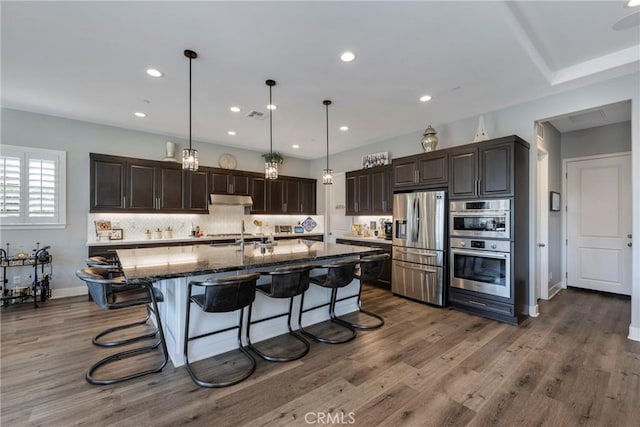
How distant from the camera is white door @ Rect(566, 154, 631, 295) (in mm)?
4559

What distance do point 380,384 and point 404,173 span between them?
334 cm

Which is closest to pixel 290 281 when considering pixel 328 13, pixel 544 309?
pixel 328 13

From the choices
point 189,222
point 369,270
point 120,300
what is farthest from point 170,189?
point 369,270

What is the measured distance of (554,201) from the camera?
489 centimetres

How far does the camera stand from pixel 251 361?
8.59 ft

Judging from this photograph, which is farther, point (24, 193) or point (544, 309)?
point (24, 193)

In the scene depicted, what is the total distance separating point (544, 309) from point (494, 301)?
1.09m

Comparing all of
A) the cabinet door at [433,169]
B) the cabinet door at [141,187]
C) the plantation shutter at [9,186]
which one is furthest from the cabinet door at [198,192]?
the cabinet door at [433,169]

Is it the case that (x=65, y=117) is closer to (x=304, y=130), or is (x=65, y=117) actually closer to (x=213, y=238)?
(x=213, y=238)

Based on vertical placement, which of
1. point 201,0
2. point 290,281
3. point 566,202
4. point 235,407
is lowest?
point 235,407

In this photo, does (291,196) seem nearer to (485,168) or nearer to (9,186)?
(485,168)

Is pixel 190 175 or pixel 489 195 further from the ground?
pixel 190 175

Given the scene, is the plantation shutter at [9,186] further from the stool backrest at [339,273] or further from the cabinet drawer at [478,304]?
the cabinet drawer at [478,304]

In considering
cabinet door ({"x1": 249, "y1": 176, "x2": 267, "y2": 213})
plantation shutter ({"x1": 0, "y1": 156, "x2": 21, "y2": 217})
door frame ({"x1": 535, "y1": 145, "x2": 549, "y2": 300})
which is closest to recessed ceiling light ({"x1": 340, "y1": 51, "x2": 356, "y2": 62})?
door frame ({"x1": 535, "y1": 145, "x2": 549, "y2": 300})
